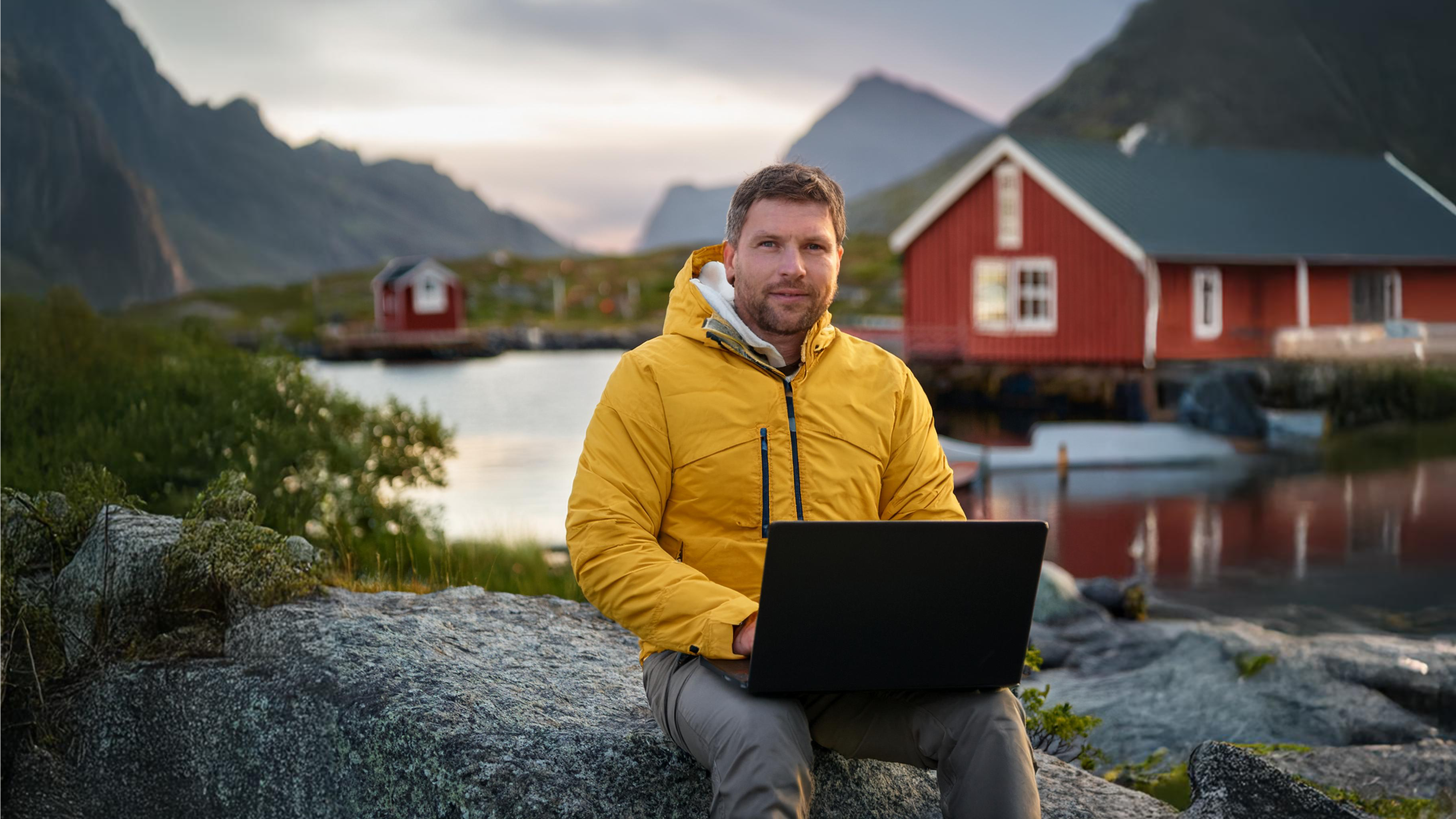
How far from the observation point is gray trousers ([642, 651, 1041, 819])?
217 centimetres

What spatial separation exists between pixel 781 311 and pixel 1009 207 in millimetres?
21783

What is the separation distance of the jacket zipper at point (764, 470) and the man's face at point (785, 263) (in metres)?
0.26

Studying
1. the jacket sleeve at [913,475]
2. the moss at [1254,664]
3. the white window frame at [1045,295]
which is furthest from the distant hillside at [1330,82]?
the jacket sleeve at [913,475]

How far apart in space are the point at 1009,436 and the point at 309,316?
191 ft

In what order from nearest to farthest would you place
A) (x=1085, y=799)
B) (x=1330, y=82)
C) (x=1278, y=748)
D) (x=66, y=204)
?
1. (x=1085, y=799)
2. (x=1278, y=748)
3. (x=66, y=204)
4. (x=1330, y=82)

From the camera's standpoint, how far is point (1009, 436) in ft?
70.3

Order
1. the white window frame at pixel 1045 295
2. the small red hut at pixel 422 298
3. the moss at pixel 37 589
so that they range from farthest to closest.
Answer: the small red hut at pixel 422 298, the white window frame at pixel 1045 295, the moss at pixel 37 589

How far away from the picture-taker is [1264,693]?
5.75 meters

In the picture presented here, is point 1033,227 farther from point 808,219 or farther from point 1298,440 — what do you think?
point 808,219

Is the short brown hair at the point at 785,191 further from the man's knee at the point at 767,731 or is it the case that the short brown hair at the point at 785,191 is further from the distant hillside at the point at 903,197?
the distant hillside at the point at 903,197

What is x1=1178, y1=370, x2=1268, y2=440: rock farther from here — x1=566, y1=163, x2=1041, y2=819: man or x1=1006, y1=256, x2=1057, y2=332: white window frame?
x1=566, y1=163, x2=1041, y2=819: man

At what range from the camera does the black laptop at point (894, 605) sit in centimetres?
221

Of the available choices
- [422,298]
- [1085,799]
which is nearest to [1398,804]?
[1085,799]

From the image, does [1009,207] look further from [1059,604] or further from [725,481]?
[725,481]
